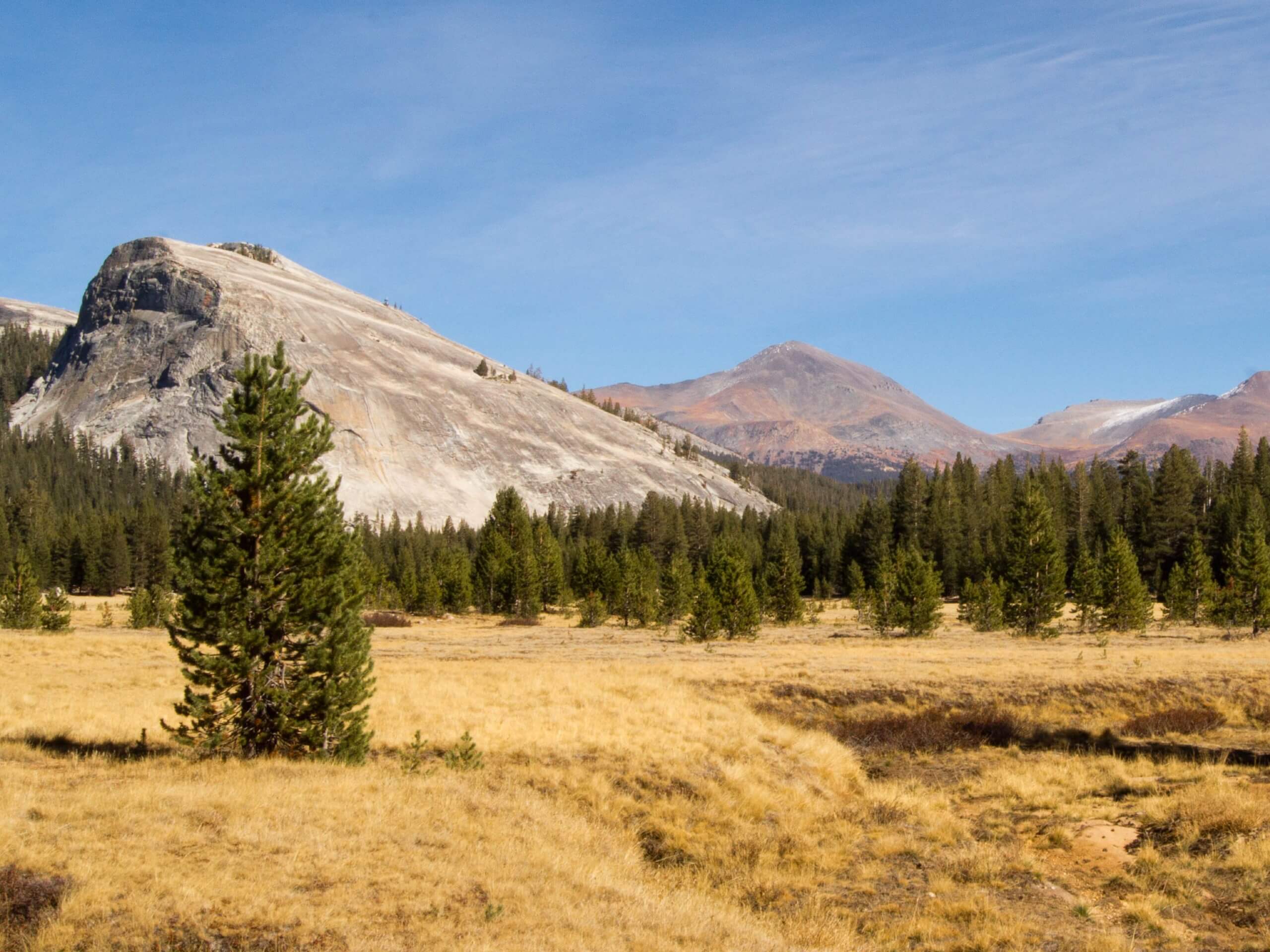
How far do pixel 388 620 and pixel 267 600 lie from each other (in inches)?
2180

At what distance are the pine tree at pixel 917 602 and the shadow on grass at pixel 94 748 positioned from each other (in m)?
45.5

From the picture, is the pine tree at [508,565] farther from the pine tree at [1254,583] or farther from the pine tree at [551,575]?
the pine tree at [1254,583]

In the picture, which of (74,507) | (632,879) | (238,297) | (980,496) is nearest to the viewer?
(632,879)

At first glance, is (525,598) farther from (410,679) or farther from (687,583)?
(410,679)

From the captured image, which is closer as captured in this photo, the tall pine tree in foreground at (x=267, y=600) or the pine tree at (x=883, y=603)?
the tall pine tree in foreground at (x=267, y=600)

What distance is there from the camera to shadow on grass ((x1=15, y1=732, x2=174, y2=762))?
60.3 feet

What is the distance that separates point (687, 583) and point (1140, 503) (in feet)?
189

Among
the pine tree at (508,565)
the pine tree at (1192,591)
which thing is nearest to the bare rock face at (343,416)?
the pine tree at (508,565)

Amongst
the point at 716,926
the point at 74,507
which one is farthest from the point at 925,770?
the point at 74,507

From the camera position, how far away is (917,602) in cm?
5528

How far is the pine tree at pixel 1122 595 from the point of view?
54750 millimetres

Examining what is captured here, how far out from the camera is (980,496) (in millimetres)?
120438

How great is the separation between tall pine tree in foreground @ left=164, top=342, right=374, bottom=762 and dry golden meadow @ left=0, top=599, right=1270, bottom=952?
1023 mm

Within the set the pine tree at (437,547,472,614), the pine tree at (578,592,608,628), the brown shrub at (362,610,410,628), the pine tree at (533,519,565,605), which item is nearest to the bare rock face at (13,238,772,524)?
the pine tree at (533,519,565,605)
